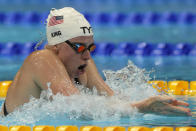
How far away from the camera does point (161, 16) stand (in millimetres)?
11555

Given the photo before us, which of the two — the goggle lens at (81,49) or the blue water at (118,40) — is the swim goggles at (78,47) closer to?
the goggle lens at (81,49)

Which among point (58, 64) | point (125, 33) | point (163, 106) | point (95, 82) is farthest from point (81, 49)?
point (125, 33)

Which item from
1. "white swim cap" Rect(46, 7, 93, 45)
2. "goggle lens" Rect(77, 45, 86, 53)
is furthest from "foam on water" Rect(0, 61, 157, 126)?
"white swim cap" Rect(46, 7, 93, 45)

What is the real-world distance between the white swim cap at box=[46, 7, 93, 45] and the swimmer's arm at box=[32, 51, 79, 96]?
21 cm

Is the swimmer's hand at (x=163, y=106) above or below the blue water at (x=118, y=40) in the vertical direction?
below

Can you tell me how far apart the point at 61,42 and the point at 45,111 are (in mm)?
478

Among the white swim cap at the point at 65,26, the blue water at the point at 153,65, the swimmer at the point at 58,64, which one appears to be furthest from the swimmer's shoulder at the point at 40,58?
the blue water at the point at 153,65

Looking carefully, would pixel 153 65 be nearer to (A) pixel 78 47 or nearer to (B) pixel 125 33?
(B) pixel 125 33

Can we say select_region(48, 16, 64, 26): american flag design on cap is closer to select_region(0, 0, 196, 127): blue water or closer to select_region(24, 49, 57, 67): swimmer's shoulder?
select_region(24, 49, 57, 67): swimmer's shoulder

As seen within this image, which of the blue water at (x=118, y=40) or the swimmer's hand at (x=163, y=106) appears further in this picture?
the blue water at (x=118, y=40)

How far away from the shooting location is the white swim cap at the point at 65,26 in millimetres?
2957

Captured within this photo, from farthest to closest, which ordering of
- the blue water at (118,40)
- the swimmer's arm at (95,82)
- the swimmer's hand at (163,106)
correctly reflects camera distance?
the swimmer's arm at (95,82)
the blue water at (118,40)
the swimmer's hand at (163,106)

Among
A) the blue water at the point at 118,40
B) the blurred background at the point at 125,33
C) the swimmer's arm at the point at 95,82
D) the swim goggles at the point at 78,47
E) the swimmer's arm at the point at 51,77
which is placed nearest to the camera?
the swimmer's arm at the point at 51,77

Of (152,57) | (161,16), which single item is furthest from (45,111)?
(161,16)
